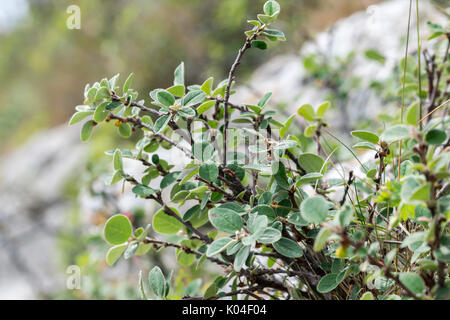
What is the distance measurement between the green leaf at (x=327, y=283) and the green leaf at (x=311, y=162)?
20 cm

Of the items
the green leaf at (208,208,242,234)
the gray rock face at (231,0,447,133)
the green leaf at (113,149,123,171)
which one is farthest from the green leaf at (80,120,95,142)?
the gray rock face at (231,0,447,133)

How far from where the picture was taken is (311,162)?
0.75 m

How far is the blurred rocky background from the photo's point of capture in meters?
2.05

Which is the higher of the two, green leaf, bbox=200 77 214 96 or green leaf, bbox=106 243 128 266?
green leaf, bbox=200 77 214 96

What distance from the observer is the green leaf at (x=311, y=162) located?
0.74 metres

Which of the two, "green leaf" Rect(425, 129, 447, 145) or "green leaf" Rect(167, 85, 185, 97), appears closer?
"green leaf" Rect(425, 129, 447, 145)

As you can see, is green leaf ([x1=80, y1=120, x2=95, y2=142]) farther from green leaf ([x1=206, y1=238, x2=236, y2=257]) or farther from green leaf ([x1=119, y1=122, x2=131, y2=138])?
green leaf ([x1=206, y1=238, x2=236, y2=257])

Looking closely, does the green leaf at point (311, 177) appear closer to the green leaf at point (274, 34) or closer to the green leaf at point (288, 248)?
the green leaf at point (288, 248)

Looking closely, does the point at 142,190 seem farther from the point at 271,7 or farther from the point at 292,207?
the point at 271,7

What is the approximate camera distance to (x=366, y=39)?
10.0 ft

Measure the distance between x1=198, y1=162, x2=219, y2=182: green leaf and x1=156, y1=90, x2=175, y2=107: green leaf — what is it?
133 mm

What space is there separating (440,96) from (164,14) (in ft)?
16.5

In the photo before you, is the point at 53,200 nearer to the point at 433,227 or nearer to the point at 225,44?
the point at 225,44

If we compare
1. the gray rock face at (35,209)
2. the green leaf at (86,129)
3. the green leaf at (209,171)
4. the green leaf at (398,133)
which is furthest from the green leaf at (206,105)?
the gray rock face at (35,209)
